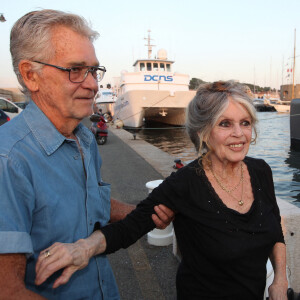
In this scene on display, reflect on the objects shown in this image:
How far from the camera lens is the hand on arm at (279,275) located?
1669 millimetres

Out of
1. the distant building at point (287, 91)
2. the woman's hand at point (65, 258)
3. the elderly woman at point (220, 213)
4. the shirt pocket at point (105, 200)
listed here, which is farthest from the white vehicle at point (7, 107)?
the distant building at point (287, 91)

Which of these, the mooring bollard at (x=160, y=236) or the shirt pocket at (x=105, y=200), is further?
the mooring bollard at (x=160, y=236)

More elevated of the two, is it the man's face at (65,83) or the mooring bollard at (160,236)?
the man's face at (65,83)

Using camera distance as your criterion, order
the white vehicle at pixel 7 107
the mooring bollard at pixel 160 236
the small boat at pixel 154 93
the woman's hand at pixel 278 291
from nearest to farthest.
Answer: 1. the woman's hand at pixel 278 291
2. the mooring bollard at pixel 160 236
3. the white vehicle at pixel 7 107
4. the small boat at pixel 154 93

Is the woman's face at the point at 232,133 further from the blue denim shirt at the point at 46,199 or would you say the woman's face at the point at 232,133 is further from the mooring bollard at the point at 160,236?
the mooring bollard at the point at 160,236

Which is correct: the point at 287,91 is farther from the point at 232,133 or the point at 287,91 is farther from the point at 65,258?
the point at 65,258

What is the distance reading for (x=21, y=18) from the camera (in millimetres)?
1263

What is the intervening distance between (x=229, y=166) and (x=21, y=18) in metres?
1.39

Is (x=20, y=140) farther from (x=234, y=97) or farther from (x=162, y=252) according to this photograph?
(x=162, y=252)

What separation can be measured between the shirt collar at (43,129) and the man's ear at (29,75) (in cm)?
7

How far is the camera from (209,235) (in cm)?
160

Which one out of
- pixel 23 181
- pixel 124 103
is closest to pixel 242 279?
pixel 23 181

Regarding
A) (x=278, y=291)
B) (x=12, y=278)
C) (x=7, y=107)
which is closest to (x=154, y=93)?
(x=7, y=107)

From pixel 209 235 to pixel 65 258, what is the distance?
0.80m
